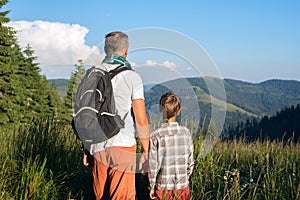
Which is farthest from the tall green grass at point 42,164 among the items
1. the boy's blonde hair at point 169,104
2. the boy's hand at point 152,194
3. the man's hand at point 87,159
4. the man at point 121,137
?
the boy's blonde hair at point 169,104

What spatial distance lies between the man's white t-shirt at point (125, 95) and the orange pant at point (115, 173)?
0.07 m

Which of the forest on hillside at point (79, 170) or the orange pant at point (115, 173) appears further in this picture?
the forest on hillside at point (79, 170)

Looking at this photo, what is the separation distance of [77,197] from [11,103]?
28049 mm

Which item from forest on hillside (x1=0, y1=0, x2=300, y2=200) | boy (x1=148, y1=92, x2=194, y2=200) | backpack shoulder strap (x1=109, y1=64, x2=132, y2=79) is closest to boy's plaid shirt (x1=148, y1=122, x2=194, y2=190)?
boy (x1=148, y1=92, x2=194, y2=200)

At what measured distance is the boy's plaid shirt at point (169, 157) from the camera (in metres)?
3.59

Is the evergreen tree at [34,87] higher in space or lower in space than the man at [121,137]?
higher

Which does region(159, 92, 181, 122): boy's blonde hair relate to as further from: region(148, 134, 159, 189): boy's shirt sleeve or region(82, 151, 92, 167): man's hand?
region(82, 151, 92, 167): man's hand

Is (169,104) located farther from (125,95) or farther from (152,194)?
(152,194)

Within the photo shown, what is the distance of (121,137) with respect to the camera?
3.14 meters

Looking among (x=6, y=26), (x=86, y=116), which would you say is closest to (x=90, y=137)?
(x=86, y=116)

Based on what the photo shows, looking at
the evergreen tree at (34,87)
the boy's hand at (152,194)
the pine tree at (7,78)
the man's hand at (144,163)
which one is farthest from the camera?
the evergreen tree at (34,87)

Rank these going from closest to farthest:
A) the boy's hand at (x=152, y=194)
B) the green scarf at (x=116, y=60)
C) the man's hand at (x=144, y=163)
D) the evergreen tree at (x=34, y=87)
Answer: the green scarf at (x=116, y=60) → the man's hand at (x=144, y=163) → the boy's hand at (x=152, y=194) → the evergreen tree at (x=34, y=87)

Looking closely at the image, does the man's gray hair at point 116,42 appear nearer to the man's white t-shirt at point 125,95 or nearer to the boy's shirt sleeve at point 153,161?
the man's white t-shirt at point 125,95

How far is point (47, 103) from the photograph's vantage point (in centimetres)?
4891
